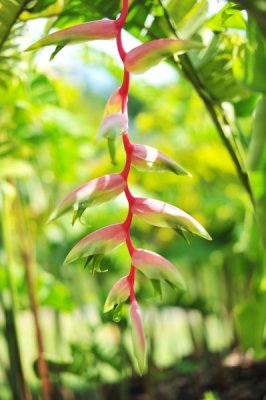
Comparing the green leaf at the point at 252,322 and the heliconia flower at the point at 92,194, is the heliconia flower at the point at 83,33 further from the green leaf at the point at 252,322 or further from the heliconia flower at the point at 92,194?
the green leaf at the point at 252,322

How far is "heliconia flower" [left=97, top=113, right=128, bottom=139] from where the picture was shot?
36 cm

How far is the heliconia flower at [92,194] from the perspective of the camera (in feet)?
1.22

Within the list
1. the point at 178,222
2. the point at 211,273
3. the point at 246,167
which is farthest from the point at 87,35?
the point at 211,273

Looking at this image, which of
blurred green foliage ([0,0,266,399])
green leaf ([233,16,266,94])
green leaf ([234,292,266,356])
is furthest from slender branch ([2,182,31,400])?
green leaf ([233,16,266,94])

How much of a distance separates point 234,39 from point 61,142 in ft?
2.59

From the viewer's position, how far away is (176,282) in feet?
1.31

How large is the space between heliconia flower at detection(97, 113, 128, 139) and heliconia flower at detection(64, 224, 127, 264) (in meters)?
0.06

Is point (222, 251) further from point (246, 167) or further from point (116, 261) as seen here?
point (246, 167)

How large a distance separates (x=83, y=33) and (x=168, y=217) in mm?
123

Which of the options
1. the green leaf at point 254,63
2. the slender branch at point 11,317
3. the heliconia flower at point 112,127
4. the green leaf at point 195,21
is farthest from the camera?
the slender branch at point 11,317

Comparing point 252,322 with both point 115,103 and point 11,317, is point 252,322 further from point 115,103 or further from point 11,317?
point 115,103

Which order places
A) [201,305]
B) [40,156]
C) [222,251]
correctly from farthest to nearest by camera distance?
[40,156] → [222,251] → [201,305]

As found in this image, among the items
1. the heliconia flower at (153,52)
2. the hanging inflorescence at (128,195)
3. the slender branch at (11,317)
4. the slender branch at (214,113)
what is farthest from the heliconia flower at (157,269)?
the slender branch at (11,317)

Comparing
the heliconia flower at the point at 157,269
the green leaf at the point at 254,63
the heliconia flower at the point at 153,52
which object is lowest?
the heliconia flower at the point at 157,269
